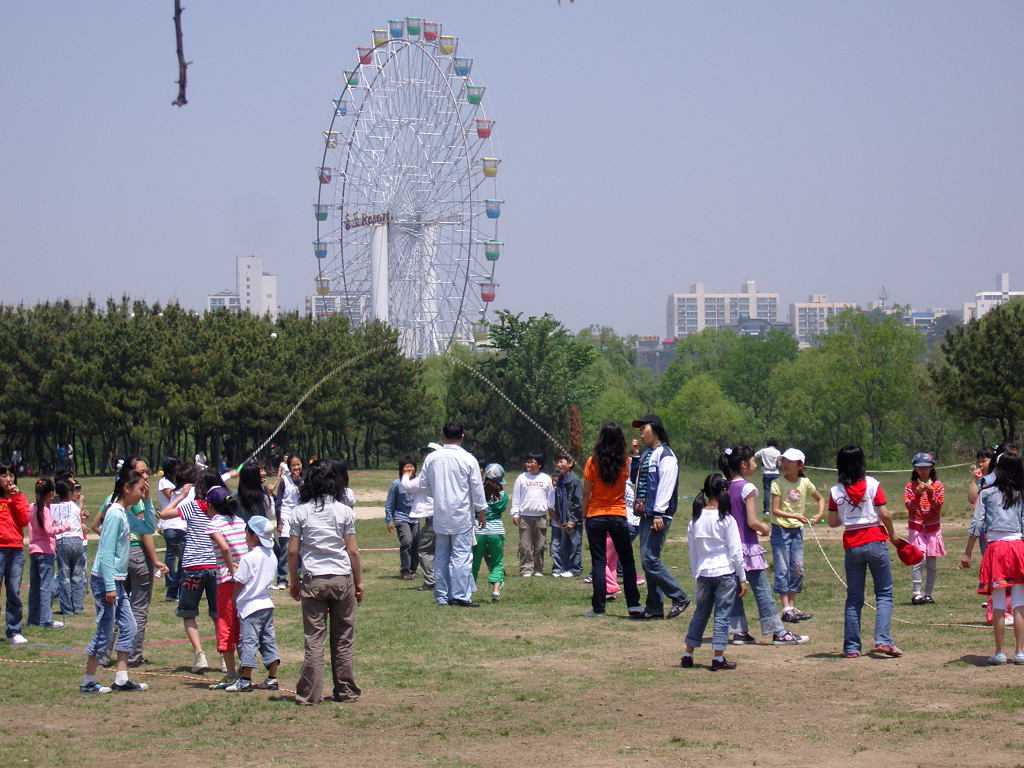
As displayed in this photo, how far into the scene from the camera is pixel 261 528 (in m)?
9.48

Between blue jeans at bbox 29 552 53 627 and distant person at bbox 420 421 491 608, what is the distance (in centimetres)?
404

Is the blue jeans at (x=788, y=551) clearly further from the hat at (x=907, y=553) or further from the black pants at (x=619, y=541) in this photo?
the hat at (x=907, y=553)

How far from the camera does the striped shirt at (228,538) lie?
380 inches

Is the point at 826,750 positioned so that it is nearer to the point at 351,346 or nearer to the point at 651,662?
the point at 651,662

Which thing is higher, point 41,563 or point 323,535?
point 323,535

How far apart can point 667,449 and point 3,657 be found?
6211mm

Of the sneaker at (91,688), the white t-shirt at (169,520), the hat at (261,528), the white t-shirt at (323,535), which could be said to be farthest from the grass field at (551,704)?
the white t-shirt at (169,520)

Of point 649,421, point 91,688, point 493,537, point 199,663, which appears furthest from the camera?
point 493,537

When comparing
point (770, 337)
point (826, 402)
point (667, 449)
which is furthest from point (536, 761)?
point (770, 337)

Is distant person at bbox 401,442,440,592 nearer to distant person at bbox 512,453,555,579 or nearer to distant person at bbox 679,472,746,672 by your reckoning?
distant person at bbox 512,453,555,579

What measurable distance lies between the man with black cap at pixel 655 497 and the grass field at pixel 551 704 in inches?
18.9

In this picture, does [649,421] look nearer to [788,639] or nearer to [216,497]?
[788,639]

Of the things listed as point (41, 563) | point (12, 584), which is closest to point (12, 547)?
point (12, 584)

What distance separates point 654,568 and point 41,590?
6334 mm
